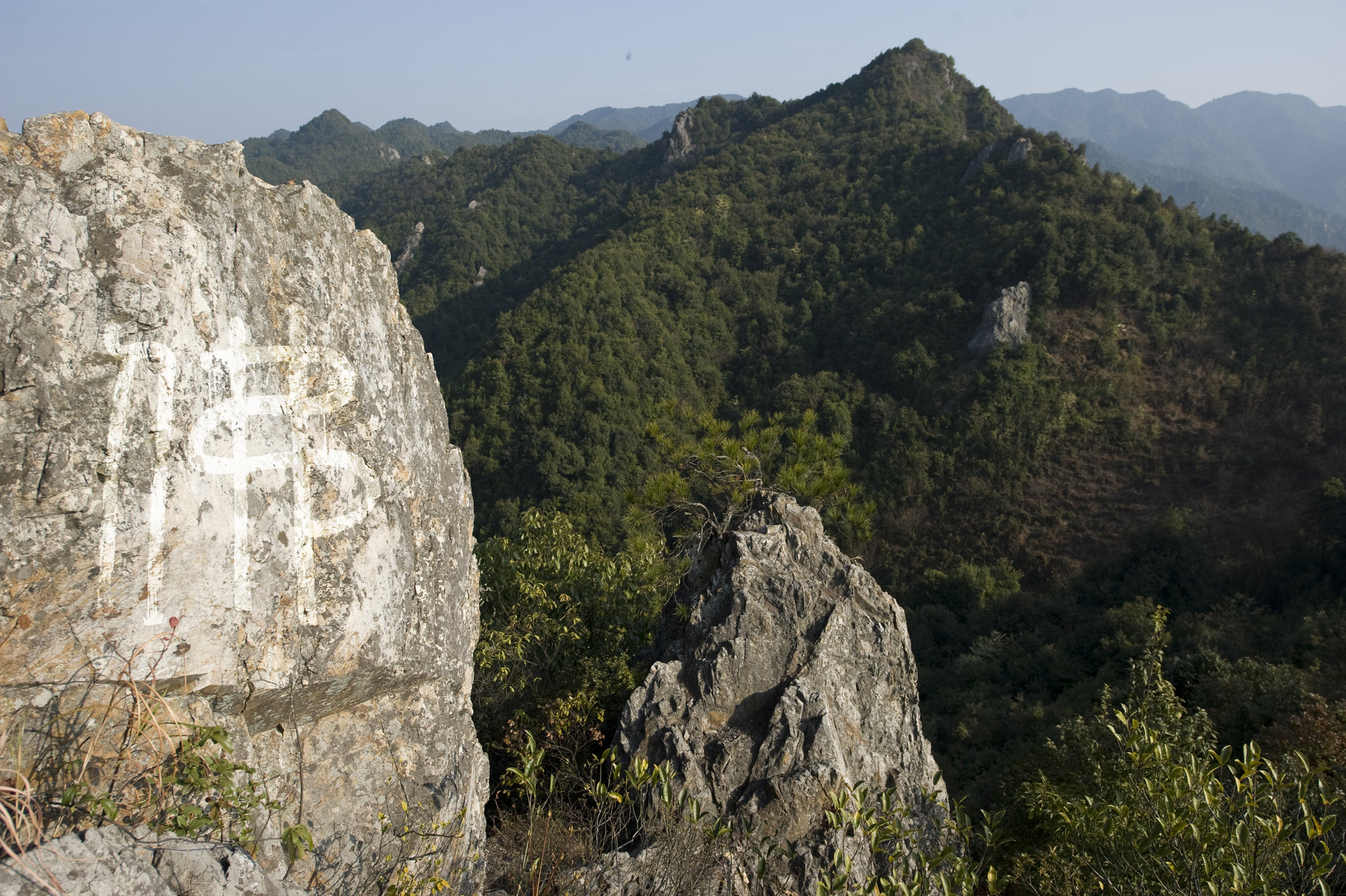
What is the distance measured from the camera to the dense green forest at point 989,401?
15.2m

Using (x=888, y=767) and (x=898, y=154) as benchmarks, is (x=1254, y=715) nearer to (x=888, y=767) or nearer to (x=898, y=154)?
(x=888, y=767)

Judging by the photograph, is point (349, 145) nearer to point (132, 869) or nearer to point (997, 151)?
point (997, 151)

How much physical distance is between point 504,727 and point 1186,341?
101 feet

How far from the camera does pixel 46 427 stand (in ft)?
10.0

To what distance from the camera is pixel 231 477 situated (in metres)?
3.57

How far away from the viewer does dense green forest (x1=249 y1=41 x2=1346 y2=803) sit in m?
15.2

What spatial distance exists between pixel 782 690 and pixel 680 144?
57018 millimetres

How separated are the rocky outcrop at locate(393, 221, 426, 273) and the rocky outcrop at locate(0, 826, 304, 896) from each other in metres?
52.6

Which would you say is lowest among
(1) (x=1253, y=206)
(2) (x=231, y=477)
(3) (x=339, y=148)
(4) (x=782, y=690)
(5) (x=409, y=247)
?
(4) (x=782, y=690)

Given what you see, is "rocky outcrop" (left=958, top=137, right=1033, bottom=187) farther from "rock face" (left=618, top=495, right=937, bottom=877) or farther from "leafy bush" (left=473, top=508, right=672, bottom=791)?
"rock face" (left=618, top=495, right=937, bottom=877)

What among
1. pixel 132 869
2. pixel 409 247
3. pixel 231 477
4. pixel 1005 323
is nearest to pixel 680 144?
pixel 409 247

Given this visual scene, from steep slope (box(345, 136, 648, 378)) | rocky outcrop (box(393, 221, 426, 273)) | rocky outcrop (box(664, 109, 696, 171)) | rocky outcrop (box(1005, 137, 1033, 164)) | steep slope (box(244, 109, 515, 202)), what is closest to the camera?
rocky outcrop (box(1005, 137, 1033, 164))

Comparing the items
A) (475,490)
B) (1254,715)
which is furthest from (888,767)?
(475,490)

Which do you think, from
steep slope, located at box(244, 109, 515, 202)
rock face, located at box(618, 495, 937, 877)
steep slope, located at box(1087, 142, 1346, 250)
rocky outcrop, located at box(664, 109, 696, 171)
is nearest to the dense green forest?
rock face, located at box(618, 495, 937, 877)
